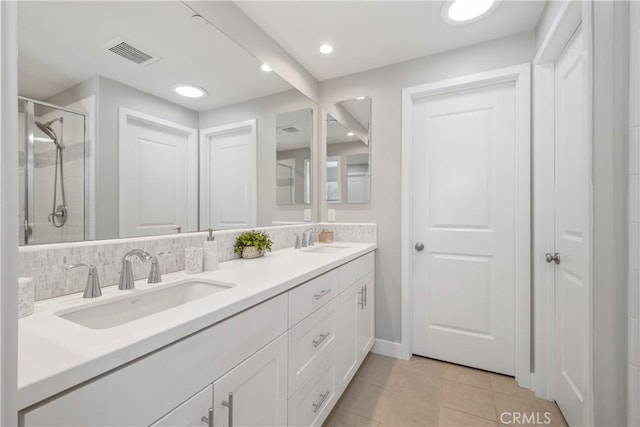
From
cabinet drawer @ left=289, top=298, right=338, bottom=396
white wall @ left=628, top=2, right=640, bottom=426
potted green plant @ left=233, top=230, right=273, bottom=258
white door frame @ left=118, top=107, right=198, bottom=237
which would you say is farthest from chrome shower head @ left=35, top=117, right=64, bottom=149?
white wall @ left=628, top=2, right=640, bottom=426

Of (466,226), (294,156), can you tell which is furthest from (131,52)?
(466,226)

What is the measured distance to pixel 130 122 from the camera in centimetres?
119

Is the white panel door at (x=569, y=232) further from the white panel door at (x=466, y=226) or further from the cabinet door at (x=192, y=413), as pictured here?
the cabinet door at (x=192, y=413)

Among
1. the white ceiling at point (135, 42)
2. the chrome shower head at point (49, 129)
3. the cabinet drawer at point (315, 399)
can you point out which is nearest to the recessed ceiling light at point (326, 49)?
the white ceiling at point (135, 42)

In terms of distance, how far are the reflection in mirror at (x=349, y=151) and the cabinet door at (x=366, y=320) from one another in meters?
0.72

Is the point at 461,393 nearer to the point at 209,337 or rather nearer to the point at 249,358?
the point at 249,358

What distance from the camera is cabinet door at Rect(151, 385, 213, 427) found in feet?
2.21

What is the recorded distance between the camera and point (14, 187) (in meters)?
0.35

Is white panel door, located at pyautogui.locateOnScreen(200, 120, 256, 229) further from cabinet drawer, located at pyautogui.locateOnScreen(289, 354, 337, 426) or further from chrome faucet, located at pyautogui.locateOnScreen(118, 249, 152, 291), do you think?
cabinet drawer, located at pyautogui.locateOnScreen(289, 354, 337, 426)

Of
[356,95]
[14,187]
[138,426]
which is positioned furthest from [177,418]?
[356,95]

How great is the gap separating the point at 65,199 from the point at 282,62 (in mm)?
1679

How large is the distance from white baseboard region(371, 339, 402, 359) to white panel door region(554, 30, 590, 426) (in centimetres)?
97

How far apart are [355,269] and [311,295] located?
0.63 meters

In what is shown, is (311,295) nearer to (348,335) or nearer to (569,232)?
(348,335)
